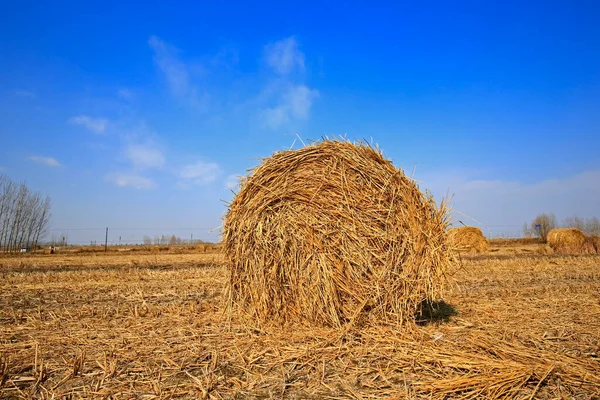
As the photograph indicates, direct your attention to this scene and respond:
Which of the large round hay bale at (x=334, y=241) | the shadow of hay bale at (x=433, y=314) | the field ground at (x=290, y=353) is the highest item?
the large round hay bale at (x=334, y=241)

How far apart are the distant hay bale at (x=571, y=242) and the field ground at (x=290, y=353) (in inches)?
693

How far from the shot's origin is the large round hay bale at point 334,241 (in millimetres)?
5082

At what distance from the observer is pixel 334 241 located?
5.15m

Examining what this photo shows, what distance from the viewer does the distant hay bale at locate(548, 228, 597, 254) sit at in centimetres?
2167

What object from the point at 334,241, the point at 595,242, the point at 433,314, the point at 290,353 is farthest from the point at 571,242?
the point at 290,353

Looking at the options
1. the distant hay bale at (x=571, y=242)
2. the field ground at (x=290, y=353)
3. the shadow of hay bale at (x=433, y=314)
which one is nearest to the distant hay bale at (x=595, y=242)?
the distant hay bale at (x=571, y=242)

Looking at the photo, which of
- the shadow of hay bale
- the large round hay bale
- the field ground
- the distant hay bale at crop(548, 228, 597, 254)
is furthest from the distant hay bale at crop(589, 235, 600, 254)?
the large round hay bale

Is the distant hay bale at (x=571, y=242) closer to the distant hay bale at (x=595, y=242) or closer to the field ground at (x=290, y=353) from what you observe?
the distant hay bale at (x=595, y=242)

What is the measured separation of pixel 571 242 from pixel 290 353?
77.5 feet

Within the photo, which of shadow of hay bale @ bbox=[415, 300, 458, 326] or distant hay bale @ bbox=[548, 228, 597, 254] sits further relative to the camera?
distant hay bale @ bbox=[548, 228, 597, 254]

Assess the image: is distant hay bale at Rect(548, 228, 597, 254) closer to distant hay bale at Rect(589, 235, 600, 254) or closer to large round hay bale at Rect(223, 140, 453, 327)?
distant hay bale at Rect(589, 235, 600, 254)

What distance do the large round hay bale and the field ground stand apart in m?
0.33

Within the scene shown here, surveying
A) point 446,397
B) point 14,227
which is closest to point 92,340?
point 446,397

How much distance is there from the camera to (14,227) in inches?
1875
